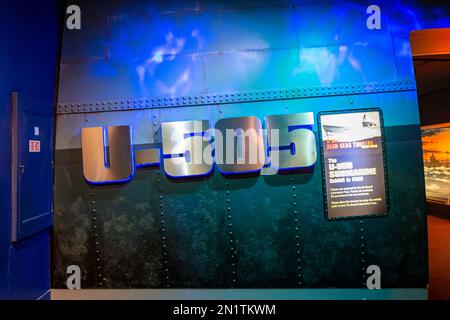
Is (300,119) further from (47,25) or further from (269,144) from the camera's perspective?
(47,25)

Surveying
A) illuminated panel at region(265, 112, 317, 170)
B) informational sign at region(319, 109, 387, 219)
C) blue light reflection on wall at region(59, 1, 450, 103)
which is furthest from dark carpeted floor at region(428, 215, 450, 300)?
blue light reflection on wall at region(59, 1, 450, 103)

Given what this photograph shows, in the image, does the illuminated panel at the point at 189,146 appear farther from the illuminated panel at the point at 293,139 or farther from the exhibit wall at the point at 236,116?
the illuminated panel at the point at 293,139

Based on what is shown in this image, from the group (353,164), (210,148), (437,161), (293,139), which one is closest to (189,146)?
(210,148)

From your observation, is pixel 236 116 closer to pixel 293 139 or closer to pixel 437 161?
pixel 293 139

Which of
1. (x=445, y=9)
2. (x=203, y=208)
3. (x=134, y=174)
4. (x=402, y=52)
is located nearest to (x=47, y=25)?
(x=134, y=174)

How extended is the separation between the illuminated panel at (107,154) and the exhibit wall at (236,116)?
93 mm

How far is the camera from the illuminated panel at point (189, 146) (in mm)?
3562

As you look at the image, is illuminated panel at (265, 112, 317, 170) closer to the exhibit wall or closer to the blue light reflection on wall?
the exhibit wall

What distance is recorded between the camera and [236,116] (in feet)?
11.8

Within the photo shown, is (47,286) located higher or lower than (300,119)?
lower

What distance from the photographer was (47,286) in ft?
12.2

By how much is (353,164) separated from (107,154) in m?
2.90

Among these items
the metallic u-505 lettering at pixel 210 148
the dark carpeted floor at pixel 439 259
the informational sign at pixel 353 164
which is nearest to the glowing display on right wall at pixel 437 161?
the dark carpeted floor at pixel 439 259
